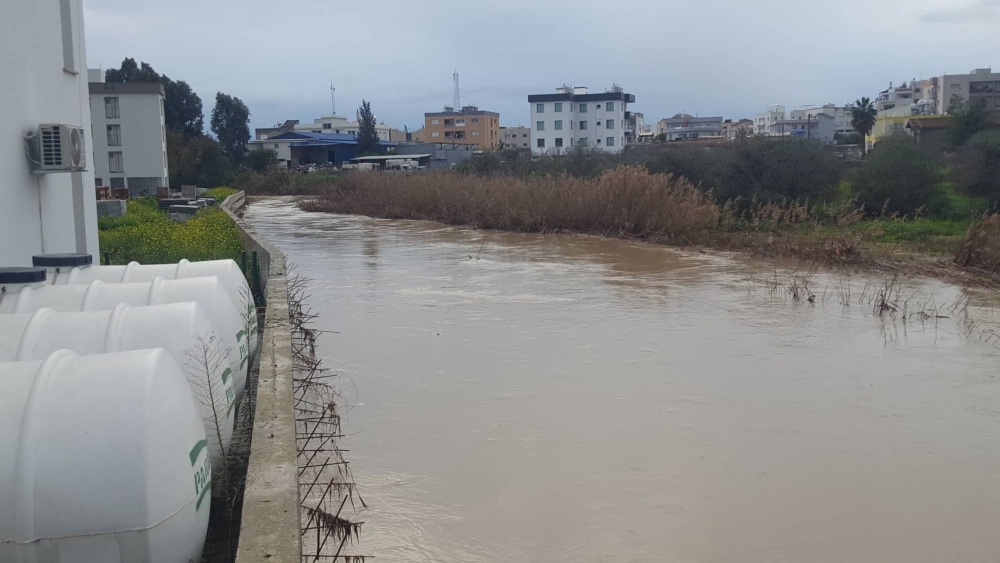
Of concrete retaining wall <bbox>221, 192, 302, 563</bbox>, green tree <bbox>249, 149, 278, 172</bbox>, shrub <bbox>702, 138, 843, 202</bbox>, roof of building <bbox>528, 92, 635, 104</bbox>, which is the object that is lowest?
concrete retaining wall <bbox>221, 192, 302, 563</bbox>

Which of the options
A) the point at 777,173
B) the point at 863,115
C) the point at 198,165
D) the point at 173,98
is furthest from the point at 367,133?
the point at 777,173

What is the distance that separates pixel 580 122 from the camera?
89.7 m

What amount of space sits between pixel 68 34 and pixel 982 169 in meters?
30.0

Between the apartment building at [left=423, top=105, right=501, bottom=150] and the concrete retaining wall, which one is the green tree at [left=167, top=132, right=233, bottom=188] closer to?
the concrete retaining wall

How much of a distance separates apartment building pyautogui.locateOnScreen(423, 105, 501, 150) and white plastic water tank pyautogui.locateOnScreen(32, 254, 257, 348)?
111287 mm

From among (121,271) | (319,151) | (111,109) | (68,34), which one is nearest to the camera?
(121,271)

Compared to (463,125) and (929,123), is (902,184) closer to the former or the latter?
(929,123)

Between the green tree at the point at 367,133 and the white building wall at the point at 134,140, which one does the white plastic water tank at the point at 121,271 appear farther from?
the green tree at the point at 367,133

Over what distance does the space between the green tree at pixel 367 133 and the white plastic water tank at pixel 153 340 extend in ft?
278

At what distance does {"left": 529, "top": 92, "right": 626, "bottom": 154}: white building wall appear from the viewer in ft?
290

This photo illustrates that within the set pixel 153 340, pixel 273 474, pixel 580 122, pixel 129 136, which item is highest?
pixel 580 122

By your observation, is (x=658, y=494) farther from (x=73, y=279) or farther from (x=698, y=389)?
(x=73, y=279)

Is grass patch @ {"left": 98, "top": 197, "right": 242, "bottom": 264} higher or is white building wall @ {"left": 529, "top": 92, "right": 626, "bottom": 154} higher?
white building wall @ {"left": 529, "top": 92, "right": 626, "bottom": 154}

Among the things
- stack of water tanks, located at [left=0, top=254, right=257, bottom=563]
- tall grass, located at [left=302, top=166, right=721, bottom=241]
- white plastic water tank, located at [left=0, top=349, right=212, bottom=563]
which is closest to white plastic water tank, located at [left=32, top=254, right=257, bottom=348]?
stack of water tanks, located at [left=0, top=254, right=257, bottom=563]
